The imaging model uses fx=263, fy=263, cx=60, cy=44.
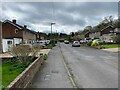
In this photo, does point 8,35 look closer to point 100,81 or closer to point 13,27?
point 13,27

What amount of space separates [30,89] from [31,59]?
11.7 metres

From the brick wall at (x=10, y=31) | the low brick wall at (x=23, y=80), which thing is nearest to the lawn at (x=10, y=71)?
the low brick wall at (x=23, y=80)

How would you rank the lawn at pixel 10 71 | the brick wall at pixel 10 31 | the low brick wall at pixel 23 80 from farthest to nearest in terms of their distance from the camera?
the brick wall at pixel 10 31 → the lawn at pixel 10 71 → the low brick wall at pixel 23 80

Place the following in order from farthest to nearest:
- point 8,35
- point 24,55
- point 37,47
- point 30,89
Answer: point 8,35 < point 37,47 < point 24,55 < point 30,89

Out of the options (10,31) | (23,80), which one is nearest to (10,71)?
(23,80)

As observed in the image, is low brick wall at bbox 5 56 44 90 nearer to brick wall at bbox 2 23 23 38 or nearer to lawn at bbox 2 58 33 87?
lawn at bbox 2 58 33 87

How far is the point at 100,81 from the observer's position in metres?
11.8

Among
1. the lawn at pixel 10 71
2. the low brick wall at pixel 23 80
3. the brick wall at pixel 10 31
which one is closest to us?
the low brick wall at pixel 23 80

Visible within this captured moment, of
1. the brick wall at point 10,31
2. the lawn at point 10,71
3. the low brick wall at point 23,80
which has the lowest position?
the lawn at point 10,71

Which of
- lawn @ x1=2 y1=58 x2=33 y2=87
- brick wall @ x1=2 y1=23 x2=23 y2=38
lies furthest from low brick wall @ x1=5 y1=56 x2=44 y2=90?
brick wall @ x1=2 y1=23 x2=23 y2=38

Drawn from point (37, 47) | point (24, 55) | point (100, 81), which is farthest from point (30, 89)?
point (37, 47)

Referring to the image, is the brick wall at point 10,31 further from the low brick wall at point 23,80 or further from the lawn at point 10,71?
the low brick wall at point 23,80

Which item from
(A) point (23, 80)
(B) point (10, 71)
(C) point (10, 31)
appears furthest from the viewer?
(C) point (10, 31)

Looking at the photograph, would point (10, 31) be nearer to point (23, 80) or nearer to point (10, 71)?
point (10, 71)
